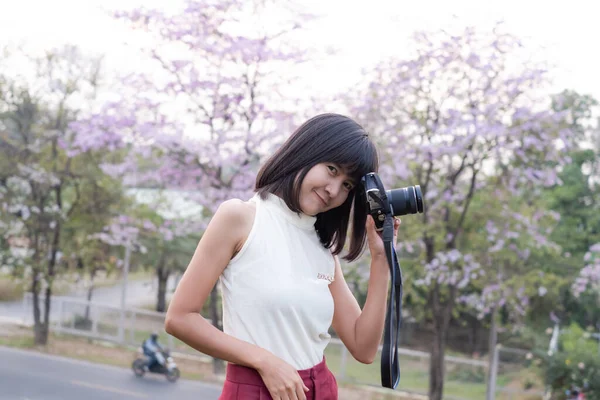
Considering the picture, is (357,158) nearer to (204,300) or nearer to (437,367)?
(204,300)

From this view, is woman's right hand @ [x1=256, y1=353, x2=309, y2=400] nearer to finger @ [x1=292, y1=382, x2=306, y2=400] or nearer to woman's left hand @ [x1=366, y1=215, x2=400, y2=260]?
finger @ [x1=292, y1=382, x2=306, y2=400]

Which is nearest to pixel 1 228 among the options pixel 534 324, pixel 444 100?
pixel 444 100

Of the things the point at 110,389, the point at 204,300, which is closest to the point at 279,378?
the point at 204,300

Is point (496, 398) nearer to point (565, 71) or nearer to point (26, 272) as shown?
point (565, 71)

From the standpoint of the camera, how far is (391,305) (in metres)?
1.33

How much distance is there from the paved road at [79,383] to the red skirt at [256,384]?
576cm

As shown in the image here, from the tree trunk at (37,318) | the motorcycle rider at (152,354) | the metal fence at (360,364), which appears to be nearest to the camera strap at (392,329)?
the motorcycle rider at (152,354)

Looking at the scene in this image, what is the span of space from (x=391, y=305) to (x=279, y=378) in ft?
0.90

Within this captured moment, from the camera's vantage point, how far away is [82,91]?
953 cm

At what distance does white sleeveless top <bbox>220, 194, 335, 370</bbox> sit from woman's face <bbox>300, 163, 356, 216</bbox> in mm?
47

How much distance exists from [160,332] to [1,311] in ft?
13.8

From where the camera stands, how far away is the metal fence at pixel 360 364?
9.12m

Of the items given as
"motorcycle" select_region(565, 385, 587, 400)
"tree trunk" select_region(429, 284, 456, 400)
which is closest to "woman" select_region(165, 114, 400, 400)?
"tree trunk" select_region(429, 284, 456, 400)

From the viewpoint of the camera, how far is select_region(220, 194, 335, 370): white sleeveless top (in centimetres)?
120
